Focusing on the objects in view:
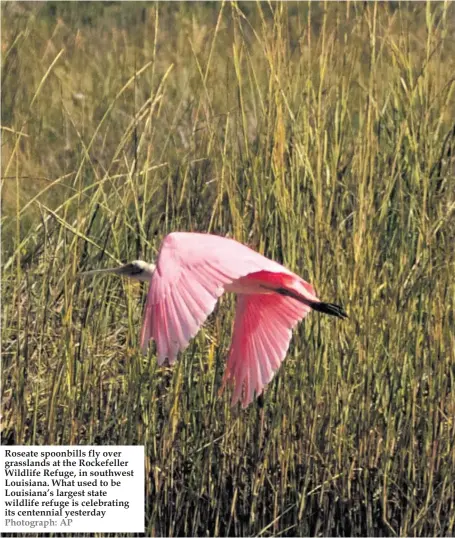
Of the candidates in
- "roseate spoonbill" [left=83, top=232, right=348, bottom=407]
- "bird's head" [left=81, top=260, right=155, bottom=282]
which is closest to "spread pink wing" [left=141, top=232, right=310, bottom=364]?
"roseate spoonbill" [left=83, top=232, right=348, bottom=407]

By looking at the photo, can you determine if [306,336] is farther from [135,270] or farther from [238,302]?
[135,270]

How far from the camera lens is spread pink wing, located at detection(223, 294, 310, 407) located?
6.70ft

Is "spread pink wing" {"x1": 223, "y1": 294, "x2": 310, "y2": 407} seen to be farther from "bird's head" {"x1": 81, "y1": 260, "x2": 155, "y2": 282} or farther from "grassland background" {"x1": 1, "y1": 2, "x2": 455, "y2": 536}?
"bird's head" {"x1": 81, "y1": 260, "x2": 155, "y2": 282}

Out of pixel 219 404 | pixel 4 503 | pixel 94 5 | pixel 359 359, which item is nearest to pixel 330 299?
pixel 359 359

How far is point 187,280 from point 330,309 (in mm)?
230

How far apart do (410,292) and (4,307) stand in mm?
640

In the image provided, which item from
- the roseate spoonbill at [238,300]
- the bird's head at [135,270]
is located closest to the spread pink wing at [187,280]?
the roseate spoonbill at [238,300]

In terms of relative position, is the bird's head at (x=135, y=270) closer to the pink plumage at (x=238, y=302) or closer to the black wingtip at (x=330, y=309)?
the pink plumage at (x=238, y=302)

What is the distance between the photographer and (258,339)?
212 centimetres

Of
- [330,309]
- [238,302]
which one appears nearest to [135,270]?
[238,302]

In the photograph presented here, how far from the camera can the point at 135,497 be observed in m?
2.11

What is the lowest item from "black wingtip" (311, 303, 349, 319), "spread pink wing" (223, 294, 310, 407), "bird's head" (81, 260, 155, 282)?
"spread pink wing" (223, 294, 310, 407)

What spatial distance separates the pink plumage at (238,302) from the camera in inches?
69.7

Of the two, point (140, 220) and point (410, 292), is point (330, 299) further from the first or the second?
point (140, 220)
